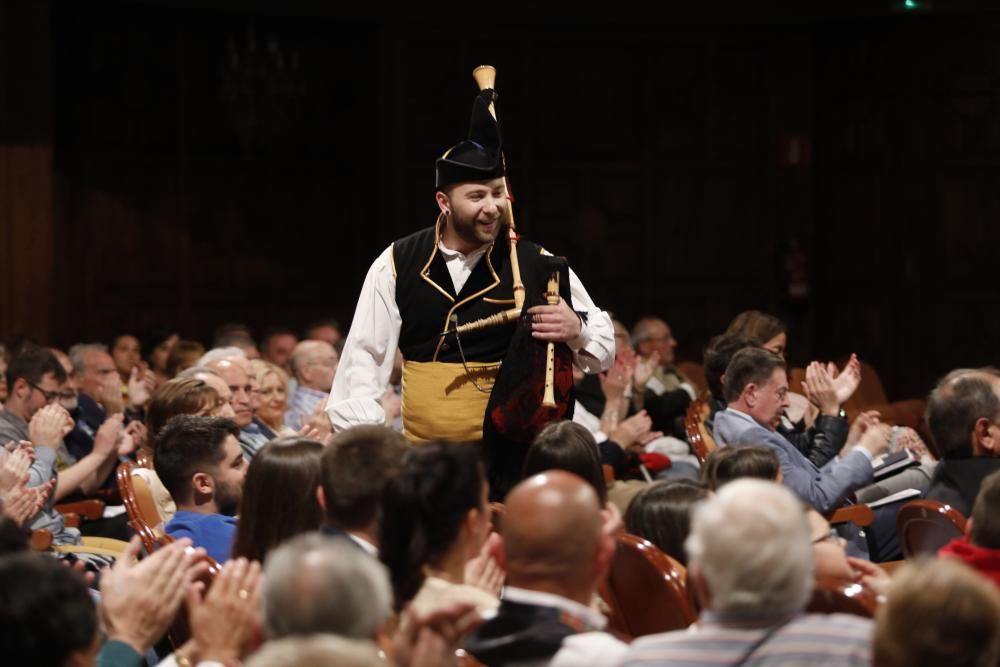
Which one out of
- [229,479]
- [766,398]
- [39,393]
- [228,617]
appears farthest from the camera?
[39,393]

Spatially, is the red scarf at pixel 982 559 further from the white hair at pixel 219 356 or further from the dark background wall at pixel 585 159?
the dark background wall at pixel 585 159

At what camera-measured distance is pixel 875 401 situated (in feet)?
30.0

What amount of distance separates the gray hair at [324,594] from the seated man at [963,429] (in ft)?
7.83

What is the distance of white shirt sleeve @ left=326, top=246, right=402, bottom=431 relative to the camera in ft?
14.4

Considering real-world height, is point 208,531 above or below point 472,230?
below

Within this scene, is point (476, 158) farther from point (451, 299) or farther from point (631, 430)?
point (631, 430)

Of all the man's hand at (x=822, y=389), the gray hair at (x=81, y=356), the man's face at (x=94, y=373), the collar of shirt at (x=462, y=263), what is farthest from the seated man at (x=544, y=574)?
the gray hair at (x=81, y=356)

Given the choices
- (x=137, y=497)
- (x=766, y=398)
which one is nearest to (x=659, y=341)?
(x=766, y=398)

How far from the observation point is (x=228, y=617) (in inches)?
101

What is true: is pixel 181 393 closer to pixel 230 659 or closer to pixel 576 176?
pixel 230 659

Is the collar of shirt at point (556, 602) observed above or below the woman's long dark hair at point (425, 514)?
below

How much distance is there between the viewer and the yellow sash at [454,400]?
4.39 m

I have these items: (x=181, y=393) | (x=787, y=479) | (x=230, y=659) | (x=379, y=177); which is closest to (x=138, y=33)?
(x=379, y=177)

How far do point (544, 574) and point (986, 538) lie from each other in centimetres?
91
